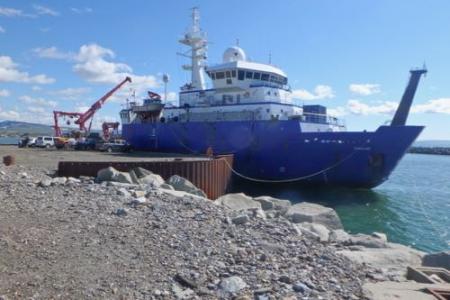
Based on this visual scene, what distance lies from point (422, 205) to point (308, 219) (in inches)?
534

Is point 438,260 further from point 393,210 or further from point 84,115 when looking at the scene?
point 84,115

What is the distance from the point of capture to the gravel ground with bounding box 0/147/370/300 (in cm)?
546

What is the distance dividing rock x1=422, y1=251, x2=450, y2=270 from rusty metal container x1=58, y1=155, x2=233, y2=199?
9.66m

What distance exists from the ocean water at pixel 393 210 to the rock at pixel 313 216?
3.24 meters

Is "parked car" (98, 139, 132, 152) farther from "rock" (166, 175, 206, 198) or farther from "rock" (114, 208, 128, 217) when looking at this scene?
"rock" (114, 208, 128, 217)

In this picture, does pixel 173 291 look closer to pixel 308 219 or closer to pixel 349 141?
pixel 308 219

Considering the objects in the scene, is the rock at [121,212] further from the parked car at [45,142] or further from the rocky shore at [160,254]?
the parked car at [45,142]

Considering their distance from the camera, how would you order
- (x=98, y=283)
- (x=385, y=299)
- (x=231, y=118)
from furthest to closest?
1. (x=231, y=118)
2. (x=385, y=299)
3. (x=98, y=283)

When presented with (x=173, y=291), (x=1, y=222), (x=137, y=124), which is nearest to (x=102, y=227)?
(x=1, y=222)

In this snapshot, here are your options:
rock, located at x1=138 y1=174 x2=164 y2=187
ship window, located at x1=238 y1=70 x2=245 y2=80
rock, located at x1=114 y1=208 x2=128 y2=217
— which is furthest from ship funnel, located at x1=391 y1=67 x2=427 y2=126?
rock, located at x1=114 y1=208 x2=128 y2=217

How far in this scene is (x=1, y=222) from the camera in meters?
7.61

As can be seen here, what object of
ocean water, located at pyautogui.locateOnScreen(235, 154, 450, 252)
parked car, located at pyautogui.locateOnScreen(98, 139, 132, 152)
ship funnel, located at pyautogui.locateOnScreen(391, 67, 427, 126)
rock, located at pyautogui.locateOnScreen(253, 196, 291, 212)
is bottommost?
ocean water, located at pyautogui.locateOnScreen(235, 154, 450, 252)

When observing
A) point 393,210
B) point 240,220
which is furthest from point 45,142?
point 240,220

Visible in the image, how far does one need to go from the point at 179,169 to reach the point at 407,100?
14119mm
